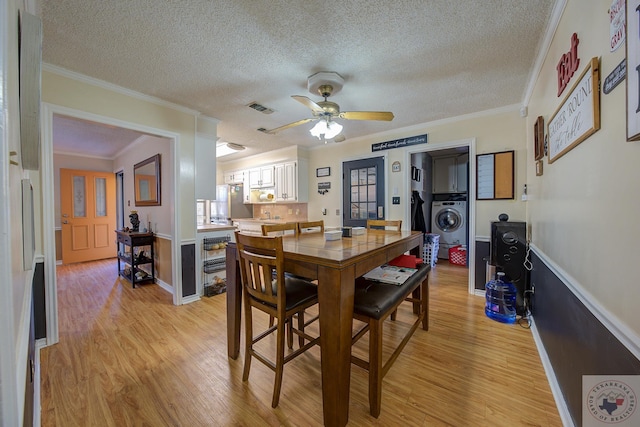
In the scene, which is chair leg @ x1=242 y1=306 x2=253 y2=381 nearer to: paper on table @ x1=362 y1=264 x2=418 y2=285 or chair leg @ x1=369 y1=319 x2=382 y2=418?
chair leg @ x1=369 y1=319 x2=382 y2=418

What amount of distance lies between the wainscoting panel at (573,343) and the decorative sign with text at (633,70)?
74 centimetres

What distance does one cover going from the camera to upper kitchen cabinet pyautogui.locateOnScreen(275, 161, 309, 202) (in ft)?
16.4

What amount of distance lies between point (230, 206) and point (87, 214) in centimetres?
292

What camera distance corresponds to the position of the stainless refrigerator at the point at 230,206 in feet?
19.9

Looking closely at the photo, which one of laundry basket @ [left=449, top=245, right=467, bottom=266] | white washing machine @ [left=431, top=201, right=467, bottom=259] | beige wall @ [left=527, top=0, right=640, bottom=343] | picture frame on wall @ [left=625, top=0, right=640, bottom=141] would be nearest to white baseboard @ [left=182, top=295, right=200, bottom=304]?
beige wall @ [left=527, top=0, right=640, bottom=343]

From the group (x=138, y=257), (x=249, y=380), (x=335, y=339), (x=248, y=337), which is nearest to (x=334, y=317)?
(x=335, y=339)

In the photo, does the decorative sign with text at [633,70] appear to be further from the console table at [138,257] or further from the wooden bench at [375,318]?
the console table at [138,257]

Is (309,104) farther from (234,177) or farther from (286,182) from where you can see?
(234,177)

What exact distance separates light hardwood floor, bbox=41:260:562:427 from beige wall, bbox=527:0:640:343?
85 cm

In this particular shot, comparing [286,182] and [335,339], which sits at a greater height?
[286,182]

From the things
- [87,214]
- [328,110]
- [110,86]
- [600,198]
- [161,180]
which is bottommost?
[87,214]

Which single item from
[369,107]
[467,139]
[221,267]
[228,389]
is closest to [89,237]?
[221,267]

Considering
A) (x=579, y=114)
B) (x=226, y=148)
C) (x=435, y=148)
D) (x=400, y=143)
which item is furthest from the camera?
(x=226, y=148)

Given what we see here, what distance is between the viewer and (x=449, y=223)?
5266mm
